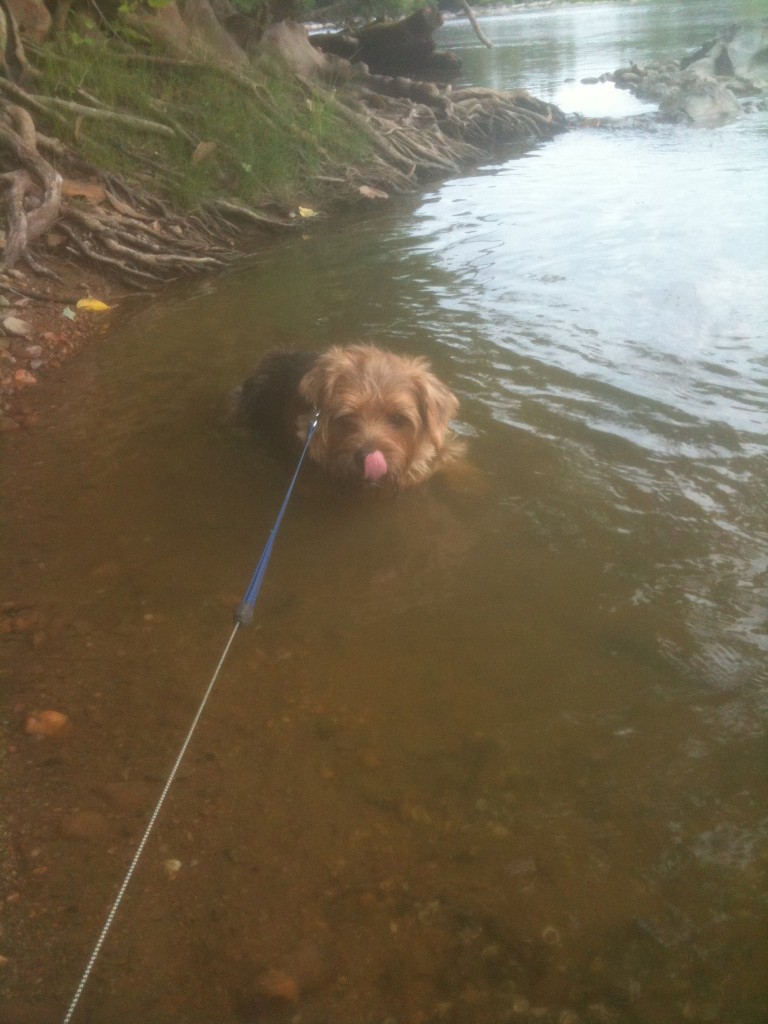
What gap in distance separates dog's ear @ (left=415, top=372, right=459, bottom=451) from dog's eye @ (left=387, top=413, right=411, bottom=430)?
0.13m

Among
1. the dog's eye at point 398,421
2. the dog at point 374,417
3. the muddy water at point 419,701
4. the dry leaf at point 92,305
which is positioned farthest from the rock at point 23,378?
the dog's eye at point 398,421

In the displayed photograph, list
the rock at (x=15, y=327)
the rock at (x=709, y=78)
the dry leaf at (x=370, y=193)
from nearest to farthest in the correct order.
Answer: the rock at (x=15, y=327), the dry leaf at (x=370, y=193), the rock at (x=709, y=78)

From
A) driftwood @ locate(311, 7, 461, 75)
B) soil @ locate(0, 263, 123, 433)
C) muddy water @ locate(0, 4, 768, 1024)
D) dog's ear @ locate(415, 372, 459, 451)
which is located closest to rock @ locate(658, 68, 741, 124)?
driftwood @ locate(311, 7, 461, 75)

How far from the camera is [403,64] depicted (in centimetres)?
2131

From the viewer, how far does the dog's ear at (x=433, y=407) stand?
15.2 feet

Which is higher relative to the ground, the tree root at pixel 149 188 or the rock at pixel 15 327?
the tree root at pixel 149 188

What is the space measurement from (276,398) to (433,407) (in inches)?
46.7

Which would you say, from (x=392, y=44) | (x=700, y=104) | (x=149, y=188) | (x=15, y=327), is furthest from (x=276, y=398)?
(x=392, y=44)

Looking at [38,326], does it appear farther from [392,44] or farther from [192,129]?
[392,44]

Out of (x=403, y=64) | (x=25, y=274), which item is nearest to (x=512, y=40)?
(x=403, y=64)

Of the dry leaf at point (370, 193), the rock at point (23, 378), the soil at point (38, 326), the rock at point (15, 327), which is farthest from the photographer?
the dry leaf at point (370, 193)

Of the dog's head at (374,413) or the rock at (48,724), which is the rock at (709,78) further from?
the rock at (48,724)

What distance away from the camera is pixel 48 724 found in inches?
122

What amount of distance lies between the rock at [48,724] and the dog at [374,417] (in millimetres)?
1928
